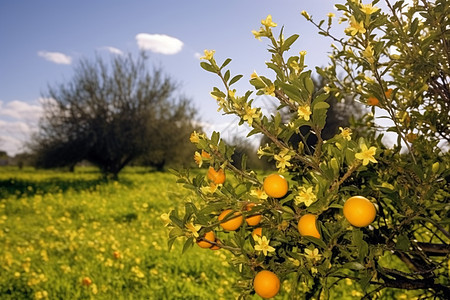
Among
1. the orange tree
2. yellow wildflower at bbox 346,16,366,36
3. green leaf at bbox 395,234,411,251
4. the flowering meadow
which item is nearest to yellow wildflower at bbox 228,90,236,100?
the orange tree

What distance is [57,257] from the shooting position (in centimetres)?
531

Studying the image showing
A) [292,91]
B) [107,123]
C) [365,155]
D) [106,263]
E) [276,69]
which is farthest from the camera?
[107,123]

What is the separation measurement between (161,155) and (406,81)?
56.5ft

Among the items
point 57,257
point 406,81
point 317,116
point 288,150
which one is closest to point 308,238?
point 288,150

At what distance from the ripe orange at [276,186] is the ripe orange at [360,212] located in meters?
0.21

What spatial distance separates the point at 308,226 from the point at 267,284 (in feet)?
1.00

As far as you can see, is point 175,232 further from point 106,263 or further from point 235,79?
point 106,263

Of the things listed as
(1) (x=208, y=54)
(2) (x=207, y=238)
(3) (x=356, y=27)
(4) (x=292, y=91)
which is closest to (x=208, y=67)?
(1) (x=208, y=54)

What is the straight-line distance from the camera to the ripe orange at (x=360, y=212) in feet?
4.00

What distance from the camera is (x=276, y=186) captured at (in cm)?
132

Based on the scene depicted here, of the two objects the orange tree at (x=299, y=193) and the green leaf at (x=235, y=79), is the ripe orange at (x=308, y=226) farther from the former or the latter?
the green leaf at (x=235, y=79)

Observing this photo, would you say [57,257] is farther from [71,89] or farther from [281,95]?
[71,89]

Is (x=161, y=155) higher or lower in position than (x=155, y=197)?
higher

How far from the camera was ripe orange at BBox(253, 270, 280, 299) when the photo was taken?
1478 mm
